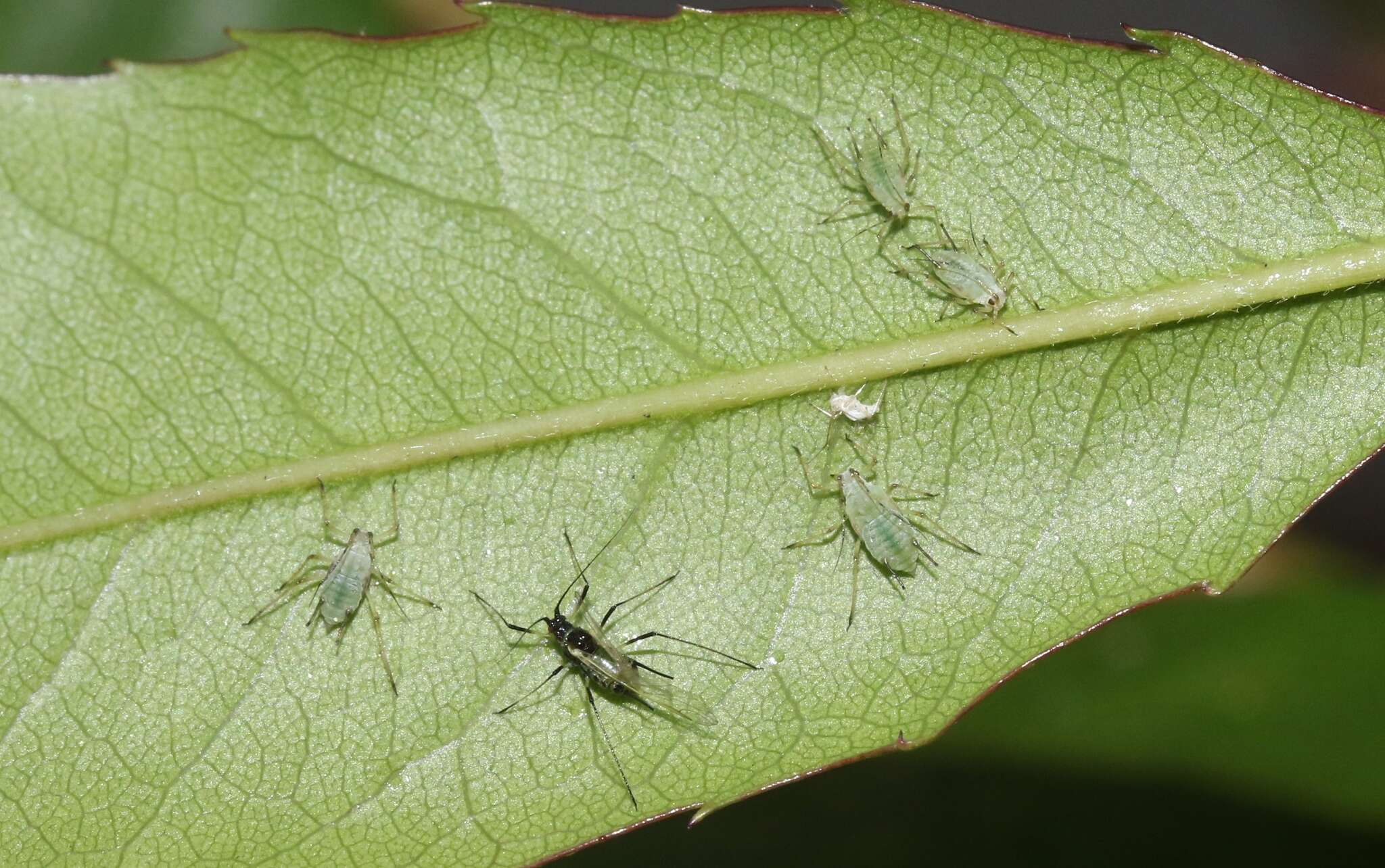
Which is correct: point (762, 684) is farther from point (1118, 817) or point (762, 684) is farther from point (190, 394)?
point (1118, 817)

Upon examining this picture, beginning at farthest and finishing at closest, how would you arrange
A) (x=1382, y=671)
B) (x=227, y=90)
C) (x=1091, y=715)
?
1. (x=1091, y=715)
2. (x=1382, y=671)
3. (x=227, y=90)

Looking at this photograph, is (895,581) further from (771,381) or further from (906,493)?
(771,381)

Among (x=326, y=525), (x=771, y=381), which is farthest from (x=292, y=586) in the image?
(x=771, y=381)

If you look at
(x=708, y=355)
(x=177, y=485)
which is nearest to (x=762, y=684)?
(x=708, y=355)

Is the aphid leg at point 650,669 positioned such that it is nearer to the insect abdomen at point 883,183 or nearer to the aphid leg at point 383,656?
the aphid leg at point 383,656

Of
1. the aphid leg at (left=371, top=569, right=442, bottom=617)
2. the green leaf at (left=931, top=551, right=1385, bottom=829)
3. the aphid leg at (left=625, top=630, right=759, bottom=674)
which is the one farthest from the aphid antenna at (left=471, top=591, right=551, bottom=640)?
the green leaf at (left=931, top=551, right=1385, bottom=829)

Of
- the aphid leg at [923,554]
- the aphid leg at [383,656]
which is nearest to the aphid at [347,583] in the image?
the aphid leg at [383,656]
